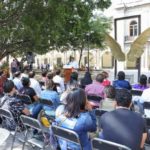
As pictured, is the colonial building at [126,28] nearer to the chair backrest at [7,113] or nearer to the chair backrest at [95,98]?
the chair backrest at [95,98]

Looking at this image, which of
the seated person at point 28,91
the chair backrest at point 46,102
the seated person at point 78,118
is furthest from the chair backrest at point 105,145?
the seated person at point 28,91

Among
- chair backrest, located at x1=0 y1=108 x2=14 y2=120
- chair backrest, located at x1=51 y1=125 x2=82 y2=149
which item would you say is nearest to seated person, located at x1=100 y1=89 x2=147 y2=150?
chair backrest, located at x1=51 y1=125 x2=82 y2=149

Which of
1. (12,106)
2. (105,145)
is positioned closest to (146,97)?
(12,106)

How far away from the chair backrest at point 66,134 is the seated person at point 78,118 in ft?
0.43

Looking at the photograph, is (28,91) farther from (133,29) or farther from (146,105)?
(133,29)

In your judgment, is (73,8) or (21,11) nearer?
(21,11)

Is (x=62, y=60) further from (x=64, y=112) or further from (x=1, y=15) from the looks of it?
(x=64, y=112)

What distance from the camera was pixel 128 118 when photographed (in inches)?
171

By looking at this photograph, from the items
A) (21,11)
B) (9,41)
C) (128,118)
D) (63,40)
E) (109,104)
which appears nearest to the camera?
(128,118)

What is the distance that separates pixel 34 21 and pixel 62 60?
193ft

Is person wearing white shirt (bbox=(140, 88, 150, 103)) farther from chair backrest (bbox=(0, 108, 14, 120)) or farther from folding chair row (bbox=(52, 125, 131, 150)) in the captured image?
folding chair row (bbox=(52, 125, 131, 150))

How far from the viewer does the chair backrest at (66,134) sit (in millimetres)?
4469

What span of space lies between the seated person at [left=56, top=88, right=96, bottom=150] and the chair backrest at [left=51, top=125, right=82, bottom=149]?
0.43 feet

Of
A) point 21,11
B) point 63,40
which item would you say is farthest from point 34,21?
point 63,40
